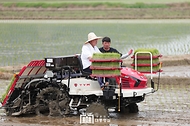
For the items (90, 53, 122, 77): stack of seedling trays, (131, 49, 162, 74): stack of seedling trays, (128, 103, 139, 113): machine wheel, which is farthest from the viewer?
(128, 103, 139, 113): machine wheel

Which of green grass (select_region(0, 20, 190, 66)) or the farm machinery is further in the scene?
green grass (select_region(0, 20, 190, 66))

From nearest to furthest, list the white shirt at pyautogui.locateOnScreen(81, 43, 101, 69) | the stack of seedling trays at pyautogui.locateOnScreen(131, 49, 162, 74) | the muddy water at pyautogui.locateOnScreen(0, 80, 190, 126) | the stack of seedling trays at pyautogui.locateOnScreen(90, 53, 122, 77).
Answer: the stack of seedling trays at pyautogui.locateOnScreen(90, 53, 122, 77), the muddy water at pyautogui.locateOnScreen(0, 80, 190, 126), the white shirt at pyautogui.locateOnScreen(81, 43, 101, 69), the stack of seedling trays at pyautogui.locateOnScreen(131, 49, 162, 74)

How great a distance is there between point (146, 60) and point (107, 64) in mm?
1369

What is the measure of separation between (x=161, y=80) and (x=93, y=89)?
5.57 m

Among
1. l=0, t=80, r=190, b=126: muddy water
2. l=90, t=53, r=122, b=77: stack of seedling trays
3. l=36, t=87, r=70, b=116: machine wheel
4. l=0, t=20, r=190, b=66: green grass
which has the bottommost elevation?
l=0, t=80, r=190, b=126: muddy water

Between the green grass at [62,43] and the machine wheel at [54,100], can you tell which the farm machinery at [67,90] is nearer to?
the machine wheel at [54,100]

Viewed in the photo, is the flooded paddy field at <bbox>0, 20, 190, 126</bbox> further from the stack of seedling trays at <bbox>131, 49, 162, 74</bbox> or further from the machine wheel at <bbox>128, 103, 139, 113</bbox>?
the stack of seedling trays at <bbox>131, 49, 162, 74</bbox>

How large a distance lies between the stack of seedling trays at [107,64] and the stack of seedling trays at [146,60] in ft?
3.70

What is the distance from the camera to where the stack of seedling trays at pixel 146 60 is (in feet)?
38.2

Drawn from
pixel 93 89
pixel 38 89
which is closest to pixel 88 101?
pixel 93 89

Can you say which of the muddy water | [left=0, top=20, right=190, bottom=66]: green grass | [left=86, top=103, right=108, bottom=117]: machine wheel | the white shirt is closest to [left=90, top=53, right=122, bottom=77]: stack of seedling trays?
the white shirt

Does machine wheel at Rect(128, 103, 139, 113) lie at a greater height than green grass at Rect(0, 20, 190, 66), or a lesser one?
lesser

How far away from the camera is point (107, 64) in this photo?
10.7 m

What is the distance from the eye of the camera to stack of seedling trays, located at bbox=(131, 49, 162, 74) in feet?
38.2
